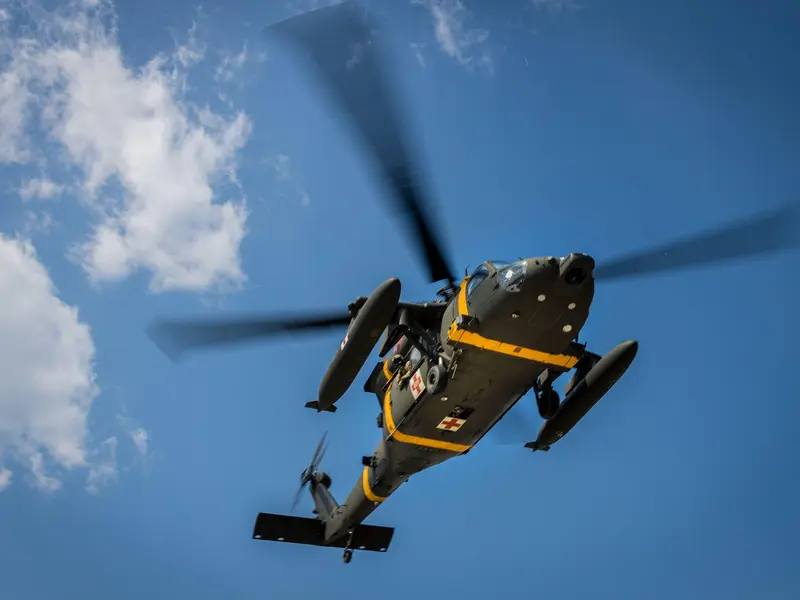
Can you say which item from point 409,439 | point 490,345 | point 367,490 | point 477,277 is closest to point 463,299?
point 477,277

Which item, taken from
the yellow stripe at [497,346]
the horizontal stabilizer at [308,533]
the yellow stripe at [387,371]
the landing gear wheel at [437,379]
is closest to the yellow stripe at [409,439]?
the yellow stripe at [387,371]

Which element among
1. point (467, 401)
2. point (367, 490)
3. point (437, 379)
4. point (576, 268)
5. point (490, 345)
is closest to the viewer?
point (576, 268)

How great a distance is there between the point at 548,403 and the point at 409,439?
2945 mm

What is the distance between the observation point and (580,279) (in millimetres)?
12898

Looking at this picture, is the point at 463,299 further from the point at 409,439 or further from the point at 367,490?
the point at 367,490

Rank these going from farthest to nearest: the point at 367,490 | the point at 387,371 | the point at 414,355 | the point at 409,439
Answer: the point at 367,490
the point at 387,371
the point at 409,439
the point at 414,355

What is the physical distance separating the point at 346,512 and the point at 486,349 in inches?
284

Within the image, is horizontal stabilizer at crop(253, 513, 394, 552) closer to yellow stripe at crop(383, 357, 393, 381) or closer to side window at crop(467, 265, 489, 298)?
yellow stripe at crop(383, 357, 393, 381)

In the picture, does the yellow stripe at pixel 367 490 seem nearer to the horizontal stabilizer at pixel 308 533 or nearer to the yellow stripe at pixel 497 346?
the horizontal stabilizer at pixel 308 533

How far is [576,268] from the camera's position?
12.8 metres

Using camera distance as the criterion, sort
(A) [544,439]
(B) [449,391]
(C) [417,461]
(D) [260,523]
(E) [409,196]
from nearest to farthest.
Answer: (E) [409,196] → (B) [449,391] → (A) [544,439] → (C) [417,461] → (D) [260,523]

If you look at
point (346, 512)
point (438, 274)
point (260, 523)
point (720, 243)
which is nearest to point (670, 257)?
point (720, 243)

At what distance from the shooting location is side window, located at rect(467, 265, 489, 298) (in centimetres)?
1391

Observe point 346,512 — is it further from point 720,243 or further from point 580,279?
point 720,243
